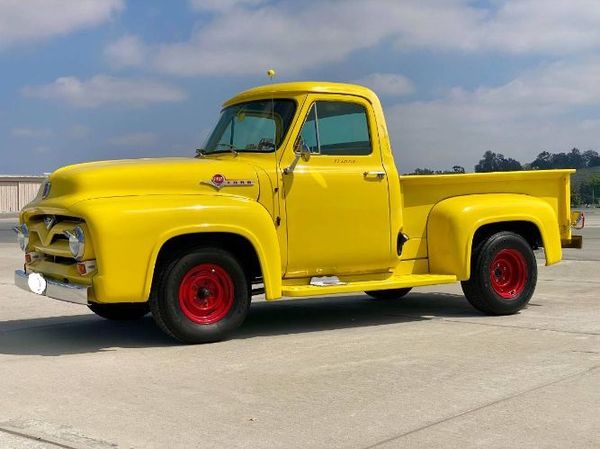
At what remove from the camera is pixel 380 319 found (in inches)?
319

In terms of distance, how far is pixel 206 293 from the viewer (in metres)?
6.70

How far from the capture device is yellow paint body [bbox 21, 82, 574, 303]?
6.23m

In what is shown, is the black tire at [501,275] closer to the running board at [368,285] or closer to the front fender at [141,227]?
the running board at [368,285]

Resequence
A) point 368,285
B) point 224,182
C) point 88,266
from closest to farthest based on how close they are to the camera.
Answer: point 88,266 → point 224,182 → point 368,285

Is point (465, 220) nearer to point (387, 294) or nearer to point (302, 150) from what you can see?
point (302, 150)

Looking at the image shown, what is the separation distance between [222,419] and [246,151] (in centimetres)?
351

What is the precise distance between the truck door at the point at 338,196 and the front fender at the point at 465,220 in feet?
1.99

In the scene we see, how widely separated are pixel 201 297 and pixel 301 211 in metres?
1.22

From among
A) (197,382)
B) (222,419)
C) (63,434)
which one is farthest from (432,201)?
(63,434)

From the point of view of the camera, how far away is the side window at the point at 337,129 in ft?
24.4

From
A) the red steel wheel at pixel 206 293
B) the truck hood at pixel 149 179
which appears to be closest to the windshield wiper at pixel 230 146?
the truck hood at pixel 149 179

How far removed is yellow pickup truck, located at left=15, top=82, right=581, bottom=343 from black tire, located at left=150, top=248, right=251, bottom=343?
1 cm

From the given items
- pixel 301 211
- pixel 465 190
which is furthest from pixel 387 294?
pixel 301 211

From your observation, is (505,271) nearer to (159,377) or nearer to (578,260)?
(159,377)
